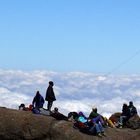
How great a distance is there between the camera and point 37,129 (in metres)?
48.9

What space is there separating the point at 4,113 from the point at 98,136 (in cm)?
919

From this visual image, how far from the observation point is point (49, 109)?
54.9 m

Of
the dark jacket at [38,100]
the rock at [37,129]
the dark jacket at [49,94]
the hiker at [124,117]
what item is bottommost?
the rock at [37,129]

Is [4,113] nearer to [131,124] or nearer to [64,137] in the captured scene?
[64,137]

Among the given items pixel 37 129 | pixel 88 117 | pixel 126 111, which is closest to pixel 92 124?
pixel 88 117

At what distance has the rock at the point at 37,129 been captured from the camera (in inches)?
1896

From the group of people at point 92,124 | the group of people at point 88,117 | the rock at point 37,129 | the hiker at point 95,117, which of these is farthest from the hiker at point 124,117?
the group of people at point 92,124

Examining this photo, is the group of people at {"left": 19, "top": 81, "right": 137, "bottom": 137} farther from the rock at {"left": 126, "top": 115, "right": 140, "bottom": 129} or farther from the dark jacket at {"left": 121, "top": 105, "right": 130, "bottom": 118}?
the rock at {"left": 126, "top": 115, "right": 140, "bottom": 129}

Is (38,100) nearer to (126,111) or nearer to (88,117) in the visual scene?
(88,117)

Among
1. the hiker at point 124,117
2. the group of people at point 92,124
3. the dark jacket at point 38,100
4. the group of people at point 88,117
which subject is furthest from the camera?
the dark jacket at point 38,100

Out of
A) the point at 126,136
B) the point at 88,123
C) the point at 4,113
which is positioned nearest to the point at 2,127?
the point at 4,113

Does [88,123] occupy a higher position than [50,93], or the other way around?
[50,93]

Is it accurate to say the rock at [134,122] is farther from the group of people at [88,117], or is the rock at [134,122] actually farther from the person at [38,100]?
the person at [38,100]

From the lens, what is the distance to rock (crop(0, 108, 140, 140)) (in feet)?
158
